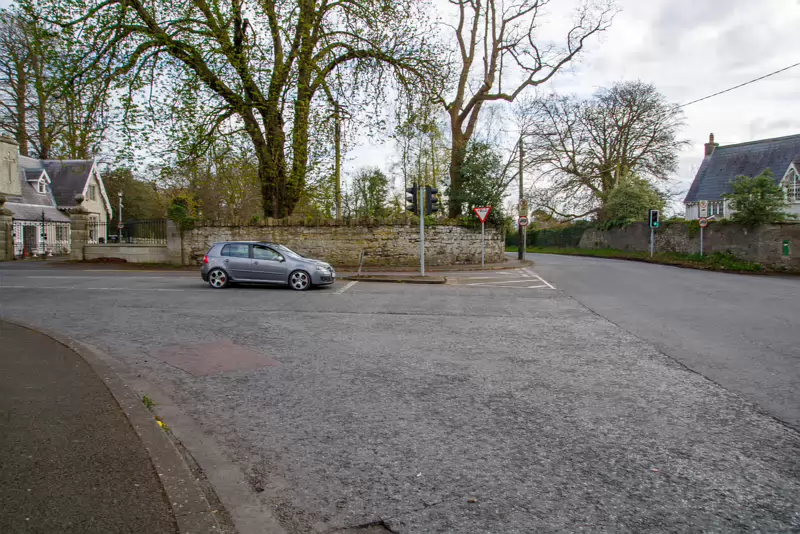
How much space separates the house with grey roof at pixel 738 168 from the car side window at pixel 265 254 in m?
37.9

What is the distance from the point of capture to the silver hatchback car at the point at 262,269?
1539cm

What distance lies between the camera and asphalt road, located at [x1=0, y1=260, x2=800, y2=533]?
2936mm

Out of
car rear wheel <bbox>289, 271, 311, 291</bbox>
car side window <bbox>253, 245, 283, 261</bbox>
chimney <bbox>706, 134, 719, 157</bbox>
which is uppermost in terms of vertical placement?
chimney <bbox>706, 134, 719, 157</bbox>

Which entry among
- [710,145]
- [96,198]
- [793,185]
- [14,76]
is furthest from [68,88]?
[710,145]

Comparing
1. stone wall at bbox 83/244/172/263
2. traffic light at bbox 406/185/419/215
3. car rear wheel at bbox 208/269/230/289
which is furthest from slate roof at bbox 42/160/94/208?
car rear wheel at bbox 208/269/230/289

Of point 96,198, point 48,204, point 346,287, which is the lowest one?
point 346,287

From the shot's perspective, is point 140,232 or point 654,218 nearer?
point 140,232

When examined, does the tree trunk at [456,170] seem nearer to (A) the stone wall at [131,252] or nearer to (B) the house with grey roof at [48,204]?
(A) the stone wall at [131,252]

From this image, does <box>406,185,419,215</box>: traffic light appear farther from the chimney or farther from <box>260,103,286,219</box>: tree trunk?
the chimney

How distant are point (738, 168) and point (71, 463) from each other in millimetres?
57224

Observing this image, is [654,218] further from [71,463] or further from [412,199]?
[71,463]

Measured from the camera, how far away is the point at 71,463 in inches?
131

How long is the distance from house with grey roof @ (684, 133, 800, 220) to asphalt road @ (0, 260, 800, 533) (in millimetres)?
41704

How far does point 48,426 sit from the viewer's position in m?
3.96
